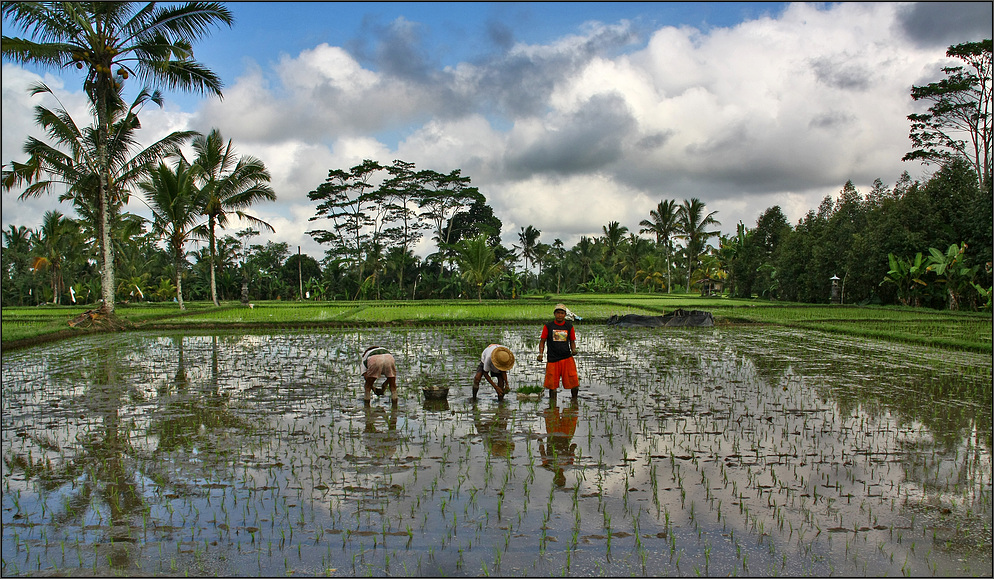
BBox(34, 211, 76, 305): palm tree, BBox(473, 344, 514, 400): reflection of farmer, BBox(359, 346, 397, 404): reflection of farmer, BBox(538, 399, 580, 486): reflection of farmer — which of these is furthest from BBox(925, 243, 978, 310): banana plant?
BBox(34, 211, 76, 305): palm tree

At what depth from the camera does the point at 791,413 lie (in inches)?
230

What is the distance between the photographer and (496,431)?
525cm

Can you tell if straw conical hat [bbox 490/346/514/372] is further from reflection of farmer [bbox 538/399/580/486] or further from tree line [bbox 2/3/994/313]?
tree line [bbox 2/3/994/313]

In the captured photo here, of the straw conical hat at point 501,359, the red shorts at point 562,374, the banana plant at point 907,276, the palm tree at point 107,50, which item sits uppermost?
the palm tree at point 107,50

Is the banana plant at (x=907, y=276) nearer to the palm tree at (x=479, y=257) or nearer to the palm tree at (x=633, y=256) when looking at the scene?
the palm tree at (x=479, y=257)

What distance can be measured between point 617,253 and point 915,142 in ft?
75.3

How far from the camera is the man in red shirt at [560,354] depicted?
6461 millimetres

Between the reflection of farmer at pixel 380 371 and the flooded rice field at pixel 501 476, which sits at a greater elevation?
the reflection of farmer at pixel 380 371

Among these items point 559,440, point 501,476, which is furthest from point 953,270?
point 501,476

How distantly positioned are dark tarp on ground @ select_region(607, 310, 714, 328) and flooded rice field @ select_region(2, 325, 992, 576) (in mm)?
7676

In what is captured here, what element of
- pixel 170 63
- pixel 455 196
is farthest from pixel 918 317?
pixel 455 196

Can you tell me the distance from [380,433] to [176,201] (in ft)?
61.0

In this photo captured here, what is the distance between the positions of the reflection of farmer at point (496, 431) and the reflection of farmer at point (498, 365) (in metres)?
0.25

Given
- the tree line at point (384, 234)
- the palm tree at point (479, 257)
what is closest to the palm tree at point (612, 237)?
the tree line at point (384, 234)
